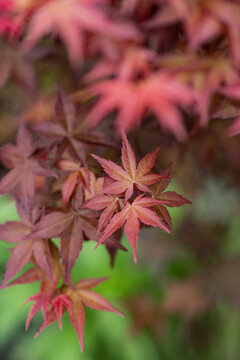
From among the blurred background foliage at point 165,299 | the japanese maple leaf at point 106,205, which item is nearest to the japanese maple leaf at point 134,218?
the japanese maple leaf at point 106,205

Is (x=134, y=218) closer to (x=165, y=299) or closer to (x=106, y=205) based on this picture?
(x=106, y=205)

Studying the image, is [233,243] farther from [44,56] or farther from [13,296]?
[44,56]

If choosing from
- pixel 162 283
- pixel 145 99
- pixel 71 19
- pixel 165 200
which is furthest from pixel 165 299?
pixel 165 200

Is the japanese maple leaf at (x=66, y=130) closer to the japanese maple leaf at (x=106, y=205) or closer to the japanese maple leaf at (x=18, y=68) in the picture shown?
the japanese maple leaf at (x=106, y=205)

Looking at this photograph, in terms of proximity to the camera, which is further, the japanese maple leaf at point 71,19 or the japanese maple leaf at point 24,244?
Result: the japanese maple leaf at point 71,19

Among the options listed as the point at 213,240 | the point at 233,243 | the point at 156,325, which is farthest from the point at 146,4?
the point at 233,243

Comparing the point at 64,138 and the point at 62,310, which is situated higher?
the point at 64,138

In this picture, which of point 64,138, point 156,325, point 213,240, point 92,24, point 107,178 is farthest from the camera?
point 156,325
